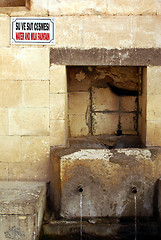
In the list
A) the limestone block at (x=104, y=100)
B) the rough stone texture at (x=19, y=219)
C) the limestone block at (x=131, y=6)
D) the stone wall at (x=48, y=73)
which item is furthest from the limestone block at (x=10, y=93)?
the limestone block at (x=131, y=6)

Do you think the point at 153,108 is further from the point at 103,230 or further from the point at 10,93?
the point at 10,93

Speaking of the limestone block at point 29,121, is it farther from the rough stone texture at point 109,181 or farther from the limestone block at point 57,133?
the rough stone texture at point 109,181

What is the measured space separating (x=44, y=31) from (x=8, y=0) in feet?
4.22

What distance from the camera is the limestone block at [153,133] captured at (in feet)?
14.4

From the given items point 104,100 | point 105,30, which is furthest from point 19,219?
point 105,30

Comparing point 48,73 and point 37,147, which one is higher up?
point 48,73

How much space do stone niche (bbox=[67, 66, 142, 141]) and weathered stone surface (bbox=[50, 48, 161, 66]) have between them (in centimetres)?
70

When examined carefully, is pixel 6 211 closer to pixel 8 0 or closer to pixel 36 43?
pixel 36 43

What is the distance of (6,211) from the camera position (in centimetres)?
→ 338

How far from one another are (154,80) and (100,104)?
1.14m

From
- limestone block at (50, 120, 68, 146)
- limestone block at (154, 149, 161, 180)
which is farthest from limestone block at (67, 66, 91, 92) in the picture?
limestone block at (154, 149, 161, 180)

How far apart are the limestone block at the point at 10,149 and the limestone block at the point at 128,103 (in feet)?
6.45

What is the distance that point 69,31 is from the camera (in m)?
4.25

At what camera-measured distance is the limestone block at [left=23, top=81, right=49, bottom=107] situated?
4320mm
